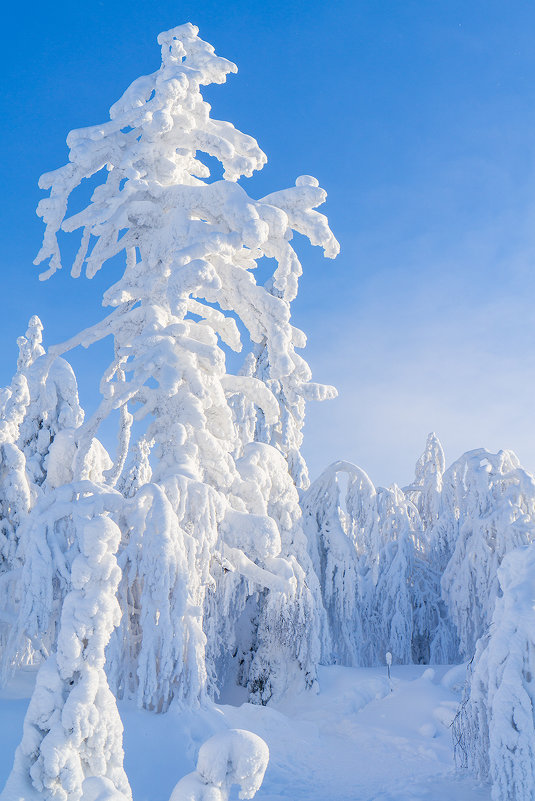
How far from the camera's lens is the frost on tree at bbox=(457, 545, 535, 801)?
5.88 meters

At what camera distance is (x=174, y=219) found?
30.3 ft

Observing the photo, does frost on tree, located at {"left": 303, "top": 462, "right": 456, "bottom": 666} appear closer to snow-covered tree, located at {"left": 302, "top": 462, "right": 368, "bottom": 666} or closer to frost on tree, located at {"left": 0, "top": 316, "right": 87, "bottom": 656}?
snow-covered tree, located at {"left": 302, "top": 462, "right": 368, "bottom": 666}

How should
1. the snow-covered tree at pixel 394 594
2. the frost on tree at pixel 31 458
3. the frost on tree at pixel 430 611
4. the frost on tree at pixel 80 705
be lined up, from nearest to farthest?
the frost on tree at pixel 80 705, the frost on tree at pixel 31 458, the snow-covered tree at pixel 394 594, the frost on tree at pixel 430 611

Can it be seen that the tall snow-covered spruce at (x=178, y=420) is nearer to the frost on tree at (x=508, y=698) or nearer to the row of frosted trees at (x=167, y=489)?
the row of frosted trees at (x=167, y=489)

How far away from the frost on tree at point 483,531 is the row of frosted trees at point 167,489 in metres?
0.35

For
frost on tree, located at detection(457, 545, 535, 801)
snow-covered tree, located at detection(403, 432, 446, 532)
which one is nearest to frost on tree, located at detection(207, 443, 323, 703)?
frost on tree, located at detection(457, 545, 535, 801)

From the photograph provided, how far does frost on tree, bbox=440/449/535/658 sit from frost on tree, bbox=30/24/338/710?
6.20 metres

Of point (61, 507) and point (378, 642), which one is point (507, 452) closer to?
point (378, 642)

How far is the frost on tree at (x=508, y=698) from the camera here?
5883mm

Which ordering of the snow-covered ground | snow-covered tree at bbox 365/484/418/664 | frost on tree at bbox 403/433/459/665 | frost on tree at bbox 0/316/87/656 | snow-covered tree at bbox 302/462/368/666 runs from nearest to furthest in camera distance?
the snow-covered ground, frost on tree at bbox 0/316/87/656, snow-covered tree at bbox 302/462/368/666, snow-covered tree at bbox 365/484/418/664, frost on tree at bbox 403/433/459/665

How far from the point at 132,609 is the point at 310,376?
4.09m

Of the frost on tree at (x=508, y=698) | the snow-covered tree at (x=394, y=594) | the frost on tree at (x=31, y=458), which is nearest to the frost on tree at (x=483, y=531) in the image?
the snow-covered tree at (x=394, y=594)

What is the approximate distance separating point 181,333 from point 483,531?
1037 cm

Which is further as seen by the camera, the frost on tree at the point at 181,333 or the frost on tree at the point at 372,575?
the frost on tree at the point at 372,575
